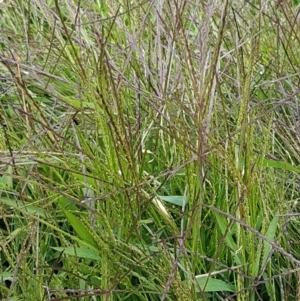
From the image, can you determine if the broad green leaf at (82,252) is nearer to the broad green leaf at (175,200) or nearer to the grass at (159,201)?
the grass at (159,201)

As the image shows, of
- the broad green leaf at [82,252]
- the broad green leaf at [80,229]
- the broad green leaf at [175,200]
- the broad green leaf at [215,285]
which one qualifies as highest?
the broad green leaf at [175,200]

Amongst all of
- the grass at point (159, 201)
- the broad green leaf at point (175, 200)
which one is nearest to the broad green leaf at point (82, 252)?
the grass at point (159, 201)

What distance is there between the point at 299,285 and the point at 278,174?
0.34 m

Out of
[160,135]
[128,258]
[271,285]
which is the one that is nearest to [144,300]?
[128,258]

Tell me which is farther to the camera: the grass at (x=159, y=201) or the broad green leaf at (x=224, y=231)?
the broad green leaf at (x=224, y=231)

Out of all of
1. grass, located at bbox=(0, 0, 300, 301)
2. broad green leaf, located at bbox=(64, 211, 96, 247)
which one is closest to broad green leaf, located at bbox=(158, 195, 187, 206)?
grass, located at bbox=(0, 0, 300, 301)

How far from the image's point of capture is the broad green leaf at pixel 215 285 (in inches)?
33.6

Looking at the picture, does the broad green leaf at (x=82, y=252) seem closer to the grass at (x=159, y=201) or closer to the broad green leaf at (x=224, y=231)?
the grass at (x=159, y=201)

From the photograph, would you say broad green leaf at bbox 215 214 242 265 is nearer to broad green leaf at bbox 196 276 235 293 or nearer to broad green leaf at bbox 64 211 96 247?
broad green leaf at bbox 196 276 235 293

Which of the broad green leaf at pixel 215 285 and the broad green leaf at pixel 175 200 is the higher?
the broad green leaf at pixel 175 200

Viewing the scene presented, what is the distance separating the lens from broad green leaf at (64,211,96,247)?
0.91 meters

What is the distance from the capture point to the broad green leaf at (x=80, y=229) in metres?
0.91

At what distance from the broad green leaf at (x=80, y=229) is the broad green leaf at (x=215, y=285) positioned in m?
0.17

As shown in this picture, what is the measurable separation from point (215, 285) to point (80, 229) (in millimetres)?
216
